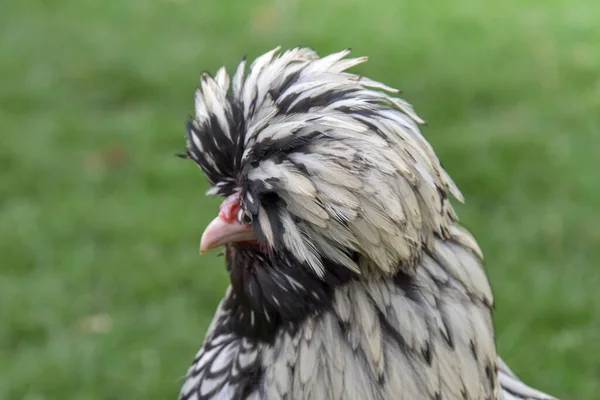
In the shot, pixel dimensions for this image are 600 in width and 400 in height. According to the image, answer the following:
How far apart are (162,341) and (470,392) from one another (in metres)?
2.19

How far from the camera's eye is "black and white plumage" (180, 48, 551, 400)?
1705 mm

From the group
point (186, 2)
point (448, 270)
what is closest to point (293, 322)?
point (448, 270)

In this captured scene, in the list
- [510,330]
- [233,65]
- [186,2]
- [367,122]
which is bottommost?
[510,330]

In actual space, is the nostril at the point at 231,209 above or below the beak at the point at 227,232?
above

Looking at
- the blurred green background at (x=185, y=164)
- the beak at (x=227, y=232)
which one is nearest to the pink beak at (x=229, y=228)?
the beak at (x=227, y=232)

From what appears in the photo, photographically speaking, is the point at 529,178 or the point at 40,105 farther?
the point at 40,105

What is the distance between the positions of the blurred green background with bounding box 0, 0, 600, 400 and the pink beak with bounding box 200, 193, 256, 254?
6.37 ft

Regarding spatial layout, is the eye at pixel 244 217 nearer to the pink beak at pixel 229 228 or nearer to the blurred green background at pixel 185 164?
the pink beak at pixel 229 228

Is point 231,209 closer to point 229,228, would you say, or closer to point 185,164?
point 229,228

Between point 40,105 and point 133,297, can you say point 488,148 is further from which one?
point 40,105

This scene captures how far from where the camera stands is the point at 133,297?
411 centimetres

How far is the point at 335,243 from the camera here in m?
1.74

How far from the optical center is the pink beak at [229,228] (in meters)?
1.88

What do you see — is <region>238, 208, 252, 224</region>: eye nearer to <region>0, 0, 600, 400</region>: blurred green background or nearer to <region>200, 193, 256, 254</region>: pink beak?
<region>200, 193, 256, 254</region>: pink beak
